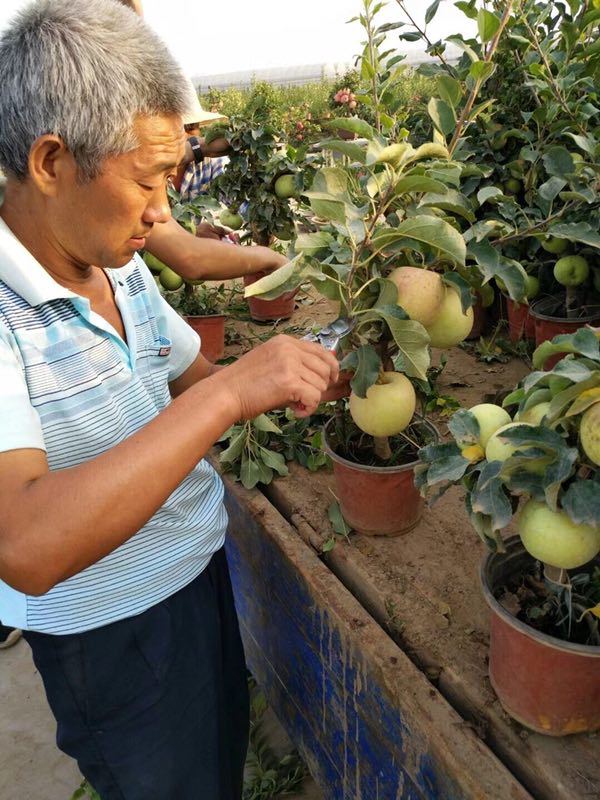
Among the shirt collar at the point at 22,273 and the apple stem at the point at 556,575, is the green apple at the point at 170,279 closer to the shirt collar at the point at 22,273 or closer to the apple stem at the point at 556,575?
the shirt collar at the point at 22,273

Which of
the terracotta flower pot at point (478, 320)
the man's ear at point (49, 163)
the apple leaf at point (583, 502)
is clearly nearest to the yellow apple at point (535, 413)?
the apple leaf at point (583, 502)

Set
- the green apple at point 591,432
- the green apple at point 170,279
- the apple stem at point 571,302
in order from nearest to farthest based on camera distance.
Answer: the green apple at point 591,432, the apple stem at point 571,302, the green apple at point 170,279

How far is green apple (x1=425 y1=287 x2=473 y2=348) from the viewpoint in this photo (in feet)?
4.52

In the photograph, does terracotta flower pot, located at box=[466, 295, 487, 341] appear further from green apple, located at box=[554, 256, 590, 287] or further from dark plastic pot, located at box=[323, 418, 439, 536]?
dark plastic pot, located at box=[323, 418, 439, 536]

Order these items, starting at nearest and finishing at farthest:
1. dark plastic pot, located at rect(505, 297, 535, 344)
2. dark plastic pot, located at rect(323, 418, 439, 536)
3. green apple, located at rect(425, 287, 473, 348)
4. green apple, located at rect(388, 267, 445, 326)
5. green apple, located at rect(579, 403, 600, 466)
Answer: green apple, located at rect(579, 403, 600, 466), green apple, located at rect(388, 267, 445, 326), green apple, located at rect(425, 287, 473, 348), dark plastic pot, located at rect(323, 418, 439, 536), dark plastic pot, located at rect(505, 297, 535, 344)

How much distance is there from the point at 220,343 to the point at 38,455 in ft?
6.06

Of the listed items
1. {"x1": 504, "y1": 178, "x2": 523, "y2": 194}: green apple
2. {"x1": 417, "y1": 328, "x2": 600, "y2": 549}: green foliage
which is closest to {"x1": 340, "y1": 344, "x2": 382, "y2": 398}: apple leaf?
{"x1": 417, "y1": 328, "x2": 600, "y2": 549}: green foliage

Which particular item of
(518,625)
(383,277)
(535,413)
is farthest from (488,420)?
(383,277)

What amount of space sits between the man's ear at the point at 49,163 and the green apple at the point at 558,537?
0.84m

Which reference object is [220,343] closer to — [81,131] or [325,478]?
[325,478]

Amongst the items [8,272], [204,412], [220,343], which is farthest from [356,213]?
[220,343]

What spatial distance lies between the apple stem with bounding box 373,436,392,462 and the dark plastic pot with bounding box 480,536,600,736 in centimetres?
48

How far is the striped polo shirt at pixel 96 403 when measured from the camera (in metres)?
1.02

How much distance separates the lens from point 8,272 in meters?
1.02
